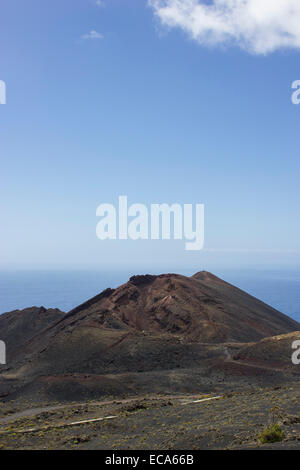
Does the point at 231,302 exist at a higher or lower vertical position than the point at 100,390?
higher

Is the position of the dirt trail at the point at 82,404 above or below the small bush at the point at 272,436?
below

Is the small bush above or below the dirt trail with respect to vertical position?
above

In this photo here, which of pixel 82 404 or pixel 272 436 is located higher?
pixel 272 436

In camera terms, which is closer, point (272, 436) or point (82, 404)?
point (272, 436)

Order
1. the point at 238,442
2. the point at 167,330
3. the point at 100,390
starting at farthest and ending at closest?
the point at 167,330
the point at 100,390
the point at 238,442

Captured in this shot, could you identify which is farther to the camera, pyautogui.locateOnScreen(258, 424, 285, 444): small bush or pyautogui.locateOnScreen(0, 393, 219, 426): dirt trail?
pyautogui.locateOnScreen(0, 393, 219, 426): dirt trail

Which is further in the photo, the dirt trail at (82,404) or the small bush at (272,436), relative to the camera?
the dirt trail at (82,404)

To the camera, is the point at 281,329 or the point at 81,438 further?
the point at 281,329

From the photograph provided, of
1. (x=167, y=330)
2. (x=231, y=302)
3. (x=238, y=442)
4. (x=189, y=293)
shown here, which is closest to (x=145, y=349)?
(x=167, y=330)

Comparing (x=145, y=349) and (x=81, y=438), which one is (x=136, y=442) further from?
(x=145, y=349)
